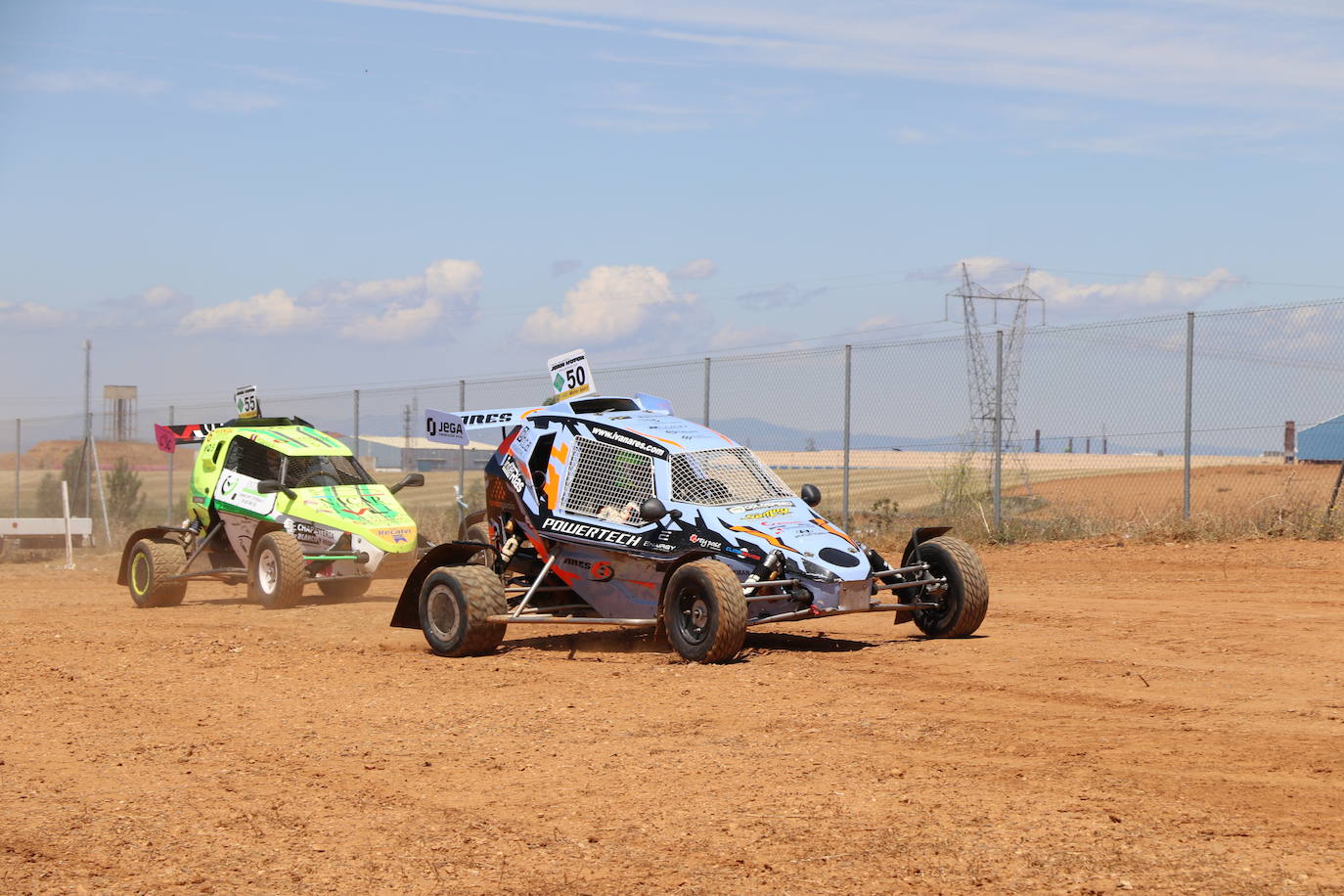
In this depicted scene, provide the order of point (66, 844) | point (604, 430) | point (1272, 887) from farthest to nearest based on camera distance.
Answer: point (604, 430) → point (66, 844) → point (1272, 887)

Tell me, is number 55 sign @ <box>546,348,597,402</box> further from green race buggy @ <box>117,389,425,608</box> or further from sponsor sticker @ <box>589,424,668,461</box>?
green race buggy @ <box>117,389,425,608</box>

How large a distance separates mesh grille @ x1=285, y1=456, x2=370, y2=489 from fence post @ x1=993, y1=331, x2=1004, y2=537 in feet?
27.2

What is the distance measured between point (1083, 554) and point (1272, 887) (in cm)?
1311

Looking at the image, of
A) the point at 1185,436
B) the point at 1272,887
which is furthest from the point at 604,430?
the point at 1185,436

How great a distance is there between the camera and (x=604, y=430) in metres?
11.5

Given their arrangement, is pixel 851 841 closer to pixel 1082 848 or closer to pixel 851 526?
pixel 1082 848

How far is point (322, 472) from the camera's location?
1711 centimetres

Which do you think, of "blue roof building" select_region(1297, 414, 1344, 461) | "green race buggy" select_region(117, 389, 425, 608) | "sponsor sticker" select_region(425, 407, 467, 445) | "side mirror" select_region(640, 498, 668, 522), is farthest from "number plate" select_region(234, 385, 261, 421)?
"blue roof building" select_region(1297, 414, 1344, 461)

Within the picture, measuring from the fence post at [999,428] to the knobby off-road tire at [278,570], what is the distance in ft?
30.0

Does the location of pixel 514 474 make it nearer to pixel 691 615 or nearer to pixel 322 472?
pixel 691 615

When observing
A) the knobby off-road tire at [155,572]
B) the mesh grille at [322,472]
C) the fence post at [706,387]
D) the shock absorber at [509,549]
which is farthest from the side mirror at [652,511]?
the fence post at [706,387]

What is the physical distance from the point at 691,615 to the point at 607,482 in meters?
1.68

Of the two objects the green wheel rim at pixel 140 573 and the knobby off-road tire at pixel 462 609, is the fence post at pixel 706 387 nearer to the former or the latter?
the green wheel rim at pixel 140 573

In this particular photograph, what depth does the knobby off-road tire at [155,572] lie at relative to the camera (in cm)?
1678
